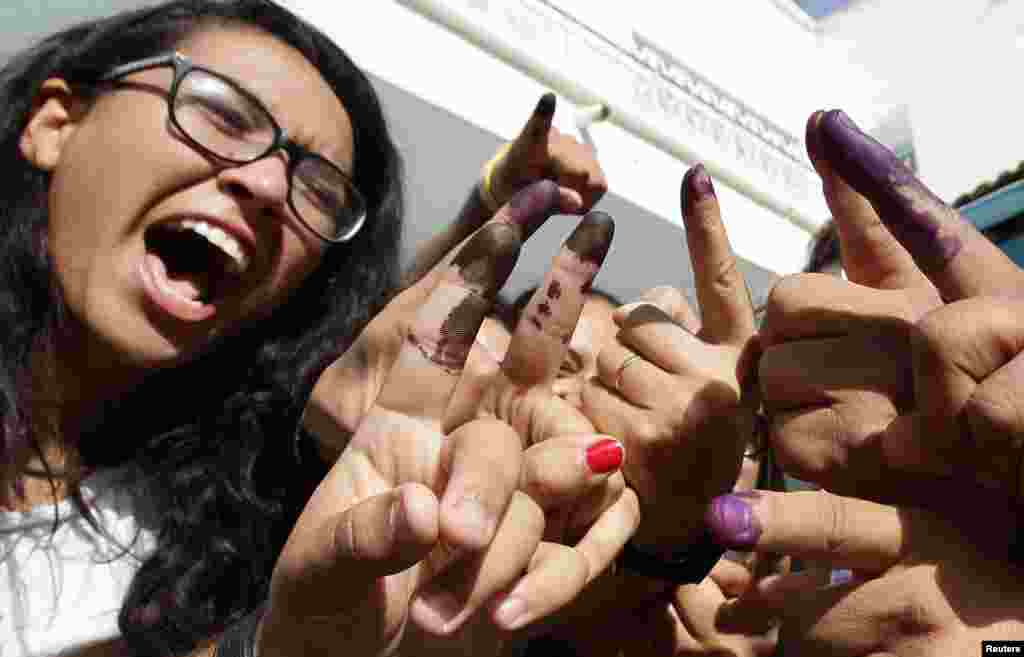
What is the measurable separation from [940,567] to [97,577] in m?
1.00

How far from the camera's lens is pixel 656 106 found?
2.44 m

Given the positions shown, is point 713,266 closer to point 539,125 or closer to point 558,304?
point 558,304

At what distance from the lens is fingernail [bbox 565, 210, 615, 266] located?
26.8 inches

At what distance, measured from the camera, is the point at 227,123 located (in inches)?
37.9

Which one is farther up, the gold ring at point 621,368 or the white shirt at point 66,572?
the gold ring at point 621,368

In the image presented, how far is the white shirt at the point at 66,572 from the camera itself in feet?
2.93

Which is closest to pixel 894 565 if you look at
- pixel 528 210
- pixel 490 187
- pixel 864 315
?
pixel 864 315

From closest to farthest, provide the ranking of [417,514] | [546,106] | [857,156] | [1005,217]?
[417,514] → [857,156] → [546,106] → [1005,217]

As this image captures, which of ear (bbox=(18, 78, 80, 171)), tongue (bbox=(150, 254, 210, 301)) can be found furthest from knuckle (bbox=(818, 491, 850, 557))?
ear (bbox=(18, 78, 80, 171))

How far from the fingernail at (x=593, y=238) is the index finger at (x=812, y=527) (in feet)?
0.92

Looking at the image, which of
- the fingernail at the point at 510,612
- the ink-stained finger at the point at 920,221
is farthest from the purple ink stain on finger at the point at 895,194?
the fingernail at the point at 510,612

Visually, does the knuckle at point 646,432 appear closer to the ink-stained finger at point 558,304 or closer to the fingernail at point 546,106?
the ink-stained finger at point 558,304

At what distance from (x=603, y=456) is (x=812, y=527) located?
0.17 m

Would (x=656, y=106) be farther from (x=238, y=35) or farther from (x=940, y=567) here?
(x=940, y=567)
